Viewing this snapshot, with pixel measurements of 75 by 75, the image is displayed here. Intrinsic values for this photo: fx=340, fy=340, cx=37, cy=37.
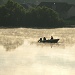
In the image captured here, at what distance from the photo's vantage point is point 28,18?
95.8m

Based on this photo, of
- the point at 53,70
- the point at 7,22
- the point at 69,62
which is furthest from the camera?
the point at 7,22

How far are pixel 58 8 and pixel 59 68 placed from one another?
93.0 m

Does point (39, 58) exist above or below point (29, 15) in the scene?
below

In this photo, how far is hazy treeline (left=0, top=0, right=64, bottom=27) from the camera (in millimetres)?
94500

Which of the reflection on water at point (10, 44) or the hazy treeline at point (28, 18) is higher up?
the hazy treeline at point (28, 18)

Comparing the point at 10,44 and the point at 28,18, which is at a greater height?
the point at 28,18

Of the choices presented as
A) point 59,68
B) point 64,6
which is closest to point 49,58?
point 59,68

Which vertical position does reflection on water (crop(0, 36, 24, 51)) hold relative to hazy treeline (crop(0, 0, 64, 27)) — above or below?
below

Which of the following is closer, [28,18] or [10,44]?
[10,44]

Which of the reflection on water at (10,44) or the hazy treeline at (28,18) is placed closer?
the reflection on water at (10,44)

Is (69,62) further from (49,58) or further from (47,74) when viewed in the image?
(47,74)

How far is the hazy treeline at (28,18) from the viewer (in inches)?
3720

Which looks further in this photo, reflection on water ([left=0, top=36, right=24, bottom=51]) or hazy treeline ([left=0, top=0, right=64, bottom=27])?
hazy treeline ([left=0, top=0, right=64, bottom=27])

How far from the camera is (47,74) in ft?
94.5
